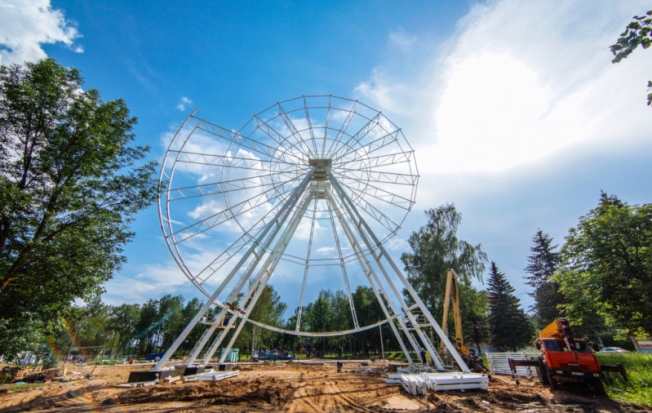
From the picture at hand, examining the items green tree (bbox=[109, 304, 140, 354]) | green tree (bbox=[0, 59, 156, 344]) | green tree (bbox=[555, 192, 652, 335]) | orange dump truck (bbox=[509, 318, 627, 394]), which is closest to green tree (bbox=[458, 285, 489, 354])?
green tree (bbox=[555, 192, 652, 335])

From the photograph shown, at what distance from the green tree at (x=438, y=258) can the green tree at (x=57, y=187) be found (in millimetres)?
26345

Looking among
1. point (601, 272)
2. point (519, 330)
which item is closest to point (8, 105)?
point (601, 272)

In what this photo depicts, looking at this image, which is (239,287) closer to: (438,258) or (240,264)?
(240,264)

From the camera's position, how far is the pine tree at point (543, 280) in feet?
127

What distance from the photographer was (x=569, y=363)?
11516mm

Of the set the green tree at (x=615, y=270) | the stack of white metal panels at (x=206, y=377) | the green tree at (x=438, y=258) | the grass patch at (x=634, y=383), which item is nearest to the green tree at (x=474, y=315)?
the green tree at (x=438, y=258)

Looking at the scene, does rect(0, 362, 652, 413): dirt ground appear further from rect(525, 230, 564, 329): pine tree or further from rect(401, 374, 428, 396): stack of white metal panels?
rect(525, 230, 564, 329): pine tree

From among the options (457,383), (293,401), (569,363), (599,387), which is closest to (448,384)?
(457,383)

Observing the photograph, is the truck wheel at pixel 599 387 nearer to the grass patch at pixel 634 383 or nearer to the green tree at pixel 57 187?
the grass patch at pixel 634 383

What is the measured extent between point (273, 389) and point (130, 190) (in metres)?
9.64

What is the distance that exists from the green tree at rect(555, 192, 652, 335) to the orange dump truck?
5661mm

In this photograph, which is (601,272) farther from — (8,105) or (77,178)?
(8,105)

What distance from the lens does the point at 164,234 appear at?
546 inches

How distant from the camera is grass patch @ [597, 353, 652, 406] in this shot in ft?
33.7
